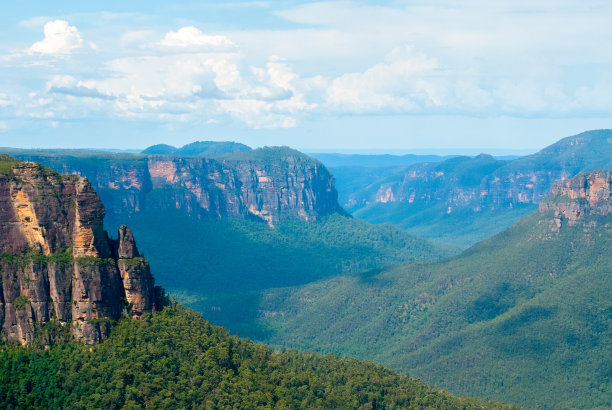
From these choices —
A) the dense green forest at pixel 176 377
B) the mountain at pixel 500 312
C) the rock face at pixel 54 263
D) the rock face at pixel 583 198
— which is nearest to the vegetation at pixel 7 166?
the rock face at pixel 54 263

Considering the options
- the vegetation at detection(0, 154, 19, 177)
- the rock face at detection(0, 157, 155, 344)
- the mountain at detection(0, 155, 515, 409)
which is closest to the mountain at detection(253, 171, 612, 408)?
the mountain at detection(0, 155, 515, 409)

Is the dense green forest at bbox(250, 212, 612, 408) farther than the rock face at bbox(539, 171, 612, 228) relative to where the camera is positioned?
No

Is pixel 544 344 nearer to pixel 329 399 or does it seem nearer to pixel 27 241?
pixel 329 399

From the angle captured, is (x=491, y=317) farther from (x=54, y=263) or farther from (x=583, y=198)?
(x=54, y=263)

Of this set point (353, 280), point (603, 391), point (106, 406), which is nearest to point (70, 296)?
point (106, 406)

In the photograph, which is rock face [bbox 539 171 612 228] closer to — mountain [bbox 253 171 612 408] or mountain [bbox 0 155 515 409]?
mountain [bbox 253 171 612 408]

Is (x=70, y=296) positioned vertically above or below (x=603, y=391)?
above

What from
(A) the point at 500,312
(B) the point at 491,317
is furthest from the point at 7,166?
(A) the point at 500,312
